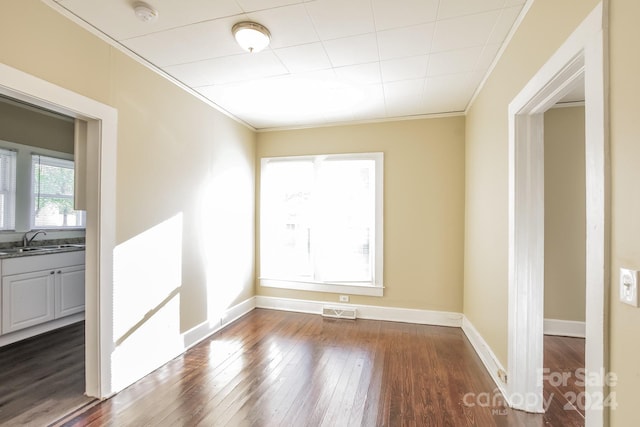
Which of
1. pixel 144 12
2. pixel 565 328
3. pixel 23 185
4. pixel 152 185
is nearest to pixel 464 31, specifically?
pixel 144 12

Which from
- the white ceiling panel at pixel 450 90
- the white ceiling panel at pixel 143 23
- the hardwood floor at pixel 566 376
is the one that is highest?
the white ceiling panel at pixel 143 23

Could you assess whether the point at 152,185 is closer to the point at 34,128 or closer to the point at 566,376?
the point at 34,128

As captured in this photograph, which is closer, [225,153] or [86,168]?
[86,168]

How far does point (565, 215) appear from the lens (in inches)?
134

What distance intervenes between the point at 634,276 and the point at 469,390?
1.76m

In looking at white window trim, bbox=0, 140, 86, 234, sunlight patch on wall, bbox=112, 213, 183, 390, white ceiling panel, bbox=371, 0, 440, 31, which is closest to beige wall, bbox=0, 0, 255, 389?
sunlight patch on wall, bbox=112, 213, 183, 390

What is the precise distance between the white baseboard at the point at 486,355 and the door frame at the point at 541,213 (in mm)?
210

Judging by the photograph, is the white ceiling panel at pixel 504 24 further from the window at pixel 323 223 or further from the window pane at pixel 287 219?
the window pane at pixel 287 219

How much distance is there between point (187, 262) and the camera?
299 centimetres

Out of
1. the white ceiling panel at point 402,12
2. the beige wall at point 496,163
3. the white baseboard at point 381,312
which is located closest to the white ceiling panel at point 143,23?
the white ceiling panel at point 402,12

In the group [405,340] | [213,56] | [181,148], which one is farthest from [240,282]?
[213,56]

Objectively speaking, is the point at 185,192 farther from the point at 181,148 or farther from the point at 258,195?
the point at 258,195

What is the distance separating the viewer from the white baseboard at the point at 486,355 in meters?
2.25

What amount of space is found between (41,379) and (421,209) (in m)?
4.10
